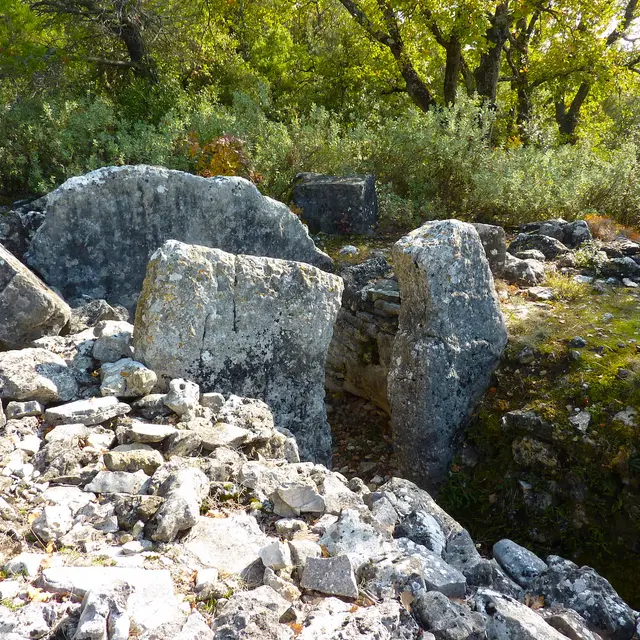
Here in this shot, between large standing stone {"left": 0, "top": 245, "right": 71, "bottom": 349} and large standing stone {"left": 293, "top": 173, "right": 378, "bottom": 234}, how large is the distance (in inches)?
174

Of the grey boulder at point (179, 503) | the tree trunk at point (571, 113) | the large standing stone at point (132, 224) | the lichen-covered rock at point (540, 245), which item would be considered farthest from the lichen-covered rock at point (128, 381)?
the tree trunk at point (571, 113)

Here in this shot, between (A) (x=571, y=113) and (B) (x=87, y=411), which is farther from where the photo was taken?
(A) (x=571, y=113)

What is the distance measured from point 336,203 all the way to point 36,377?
5.24m

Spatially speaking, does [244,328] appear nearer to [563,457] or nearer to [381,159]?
[563,457]

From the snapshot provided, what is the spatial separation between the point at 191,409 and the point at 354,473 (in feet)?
8.57

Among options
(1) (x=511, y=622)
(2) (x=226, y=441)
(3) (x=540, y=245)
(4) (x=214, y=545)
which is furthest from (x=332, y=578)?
(3) (x=540, y=245)

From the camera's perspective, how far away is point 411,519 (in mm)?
3205

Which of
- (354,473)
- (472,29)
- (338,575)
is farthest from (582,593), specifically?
(472,29)

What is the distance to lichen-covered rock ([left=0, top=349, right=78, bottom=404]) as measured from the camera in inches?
139

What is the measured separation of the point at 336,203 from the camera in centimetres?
803

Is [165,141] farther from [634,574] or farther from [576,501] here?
[634,574]

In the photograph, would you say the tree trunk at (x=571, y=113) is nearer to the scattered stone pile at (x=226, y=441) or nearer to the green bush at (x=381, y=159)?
the green bush at (x=381, y=159)

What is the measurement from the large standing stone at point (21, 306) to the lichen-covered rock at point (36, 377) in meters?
0.41

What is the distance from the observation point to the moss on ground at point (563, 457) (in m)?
4.41
